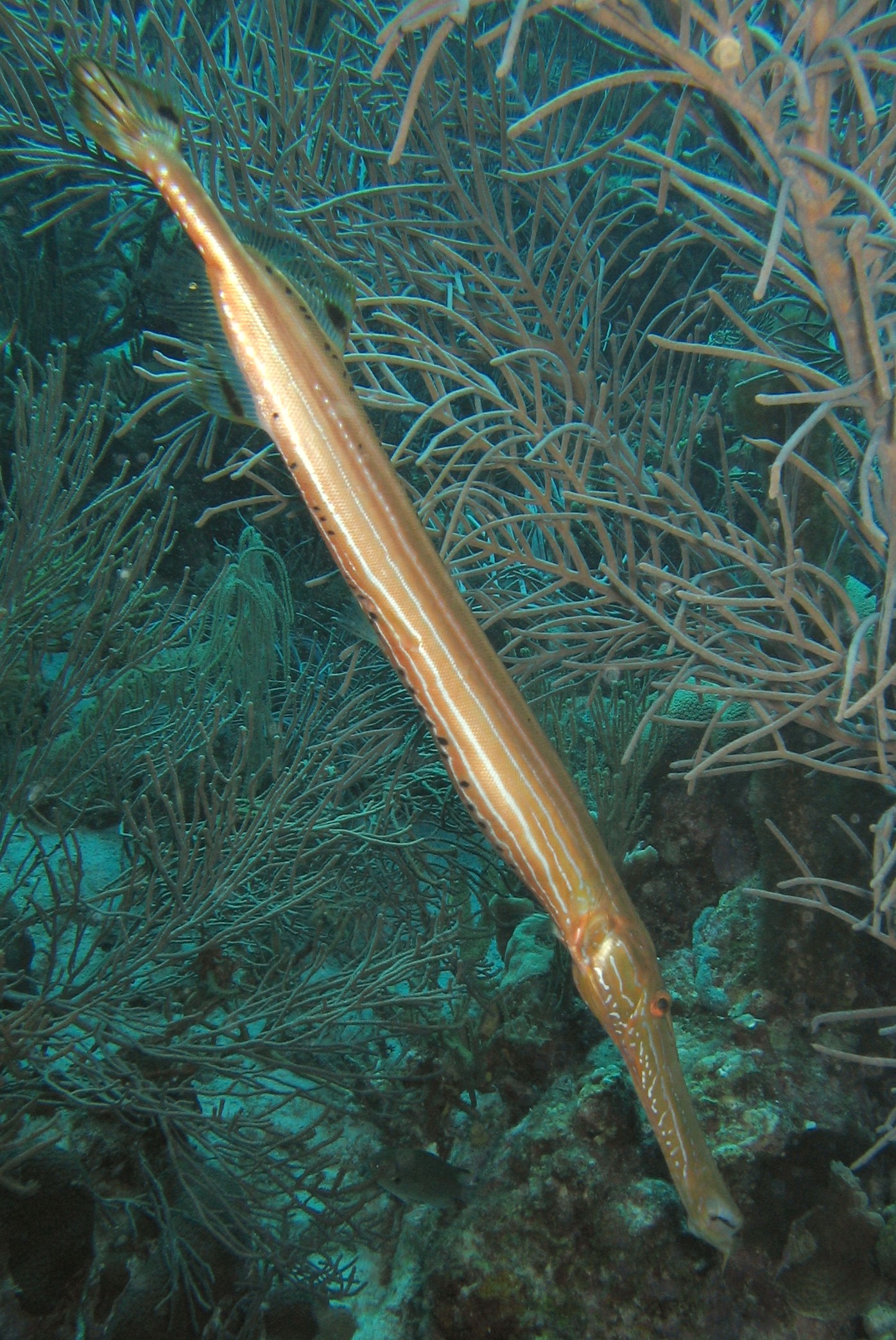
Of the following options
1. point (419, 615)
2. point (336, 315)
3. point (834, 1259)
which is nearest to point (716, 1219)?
point (834, 1259)

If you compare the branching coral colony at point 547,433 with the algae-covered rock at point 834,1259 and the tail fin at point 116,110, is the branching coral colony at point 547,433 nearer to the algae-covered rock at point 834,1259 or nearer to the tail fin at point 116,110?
the tail fin at point 116,110

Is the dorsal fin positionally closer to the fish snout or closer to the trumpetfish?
the trumpetfish

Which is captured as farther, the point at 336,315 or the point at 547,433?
the point at 547,433

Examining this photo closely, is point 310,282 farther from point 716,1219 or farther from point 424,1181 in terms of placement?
point 424,1181

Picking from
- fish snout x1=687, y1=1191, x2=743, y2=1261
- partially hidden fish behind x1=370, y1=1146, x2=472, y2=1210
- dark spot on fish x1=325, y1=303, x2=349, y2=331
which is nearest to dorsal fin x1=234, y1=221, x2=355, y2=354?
dark spot on fish x1=325, y1=303, x2=349, y2=331

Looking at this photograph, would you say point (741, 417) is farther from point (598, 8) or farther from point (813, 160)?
point (598, 8)

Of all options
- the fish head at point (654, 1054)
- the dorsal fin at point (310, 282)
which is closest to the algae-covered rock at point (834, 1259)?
the fish head at point (654, 1054)
